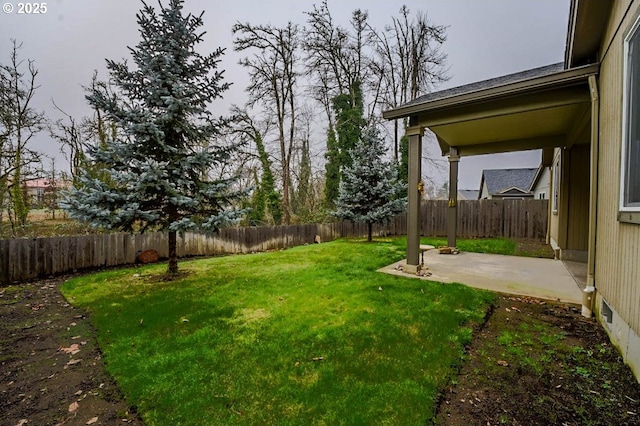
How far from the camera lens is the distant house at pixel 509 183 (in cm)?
2130

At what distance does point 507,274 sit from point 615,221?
2.79m

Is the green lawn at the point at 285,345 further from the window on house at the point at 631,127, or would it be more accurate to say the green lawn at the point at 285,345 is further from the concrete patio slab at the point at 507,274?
the window on house at the point at 631,127

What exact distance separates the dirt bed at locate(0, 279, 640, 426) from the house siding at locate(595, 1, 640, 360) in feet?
1.00

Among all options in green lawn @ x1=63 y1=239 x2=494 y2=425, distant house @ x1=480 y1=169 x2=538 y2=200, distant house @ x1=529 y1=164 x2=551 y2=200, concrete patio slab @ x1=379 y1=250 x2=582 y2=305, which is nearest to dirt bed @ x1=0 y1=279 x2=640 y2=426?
green lawn @ x1=63 y1=239 x2=494 y2=425

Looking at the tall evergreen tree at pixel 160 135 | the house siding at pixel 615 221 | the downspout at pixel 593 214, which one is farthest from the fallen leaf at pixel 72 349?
the downspout at pixel 593 214

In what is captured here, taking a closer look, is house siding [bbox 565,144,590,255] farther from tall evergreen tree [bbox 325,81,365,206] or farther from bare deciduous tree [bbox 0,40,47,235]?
bare deciduous tree [bbox 0,40,47,235]

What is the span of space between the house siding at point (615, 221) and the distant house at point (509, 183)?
62.5 ft

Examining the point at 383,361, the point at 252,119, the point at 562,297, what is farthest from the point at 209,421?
the point at 252,119

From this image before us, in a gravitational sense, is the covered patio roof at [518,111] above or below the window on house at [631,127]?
above

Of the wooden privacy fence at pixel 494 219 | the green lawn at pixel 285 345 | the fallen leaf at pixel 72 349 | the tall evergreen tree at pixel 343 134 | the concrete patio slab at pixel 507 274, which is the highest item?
the tall evergreen tree at pixel 343 134

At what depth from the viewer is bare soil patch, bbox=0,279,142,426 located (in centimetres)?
212

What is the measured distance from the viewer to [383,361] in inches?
101

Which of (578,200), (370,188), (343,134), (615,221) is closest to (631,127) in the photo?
(615,221)

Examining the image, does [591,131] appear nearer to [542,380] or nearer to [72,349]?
[542,380]
